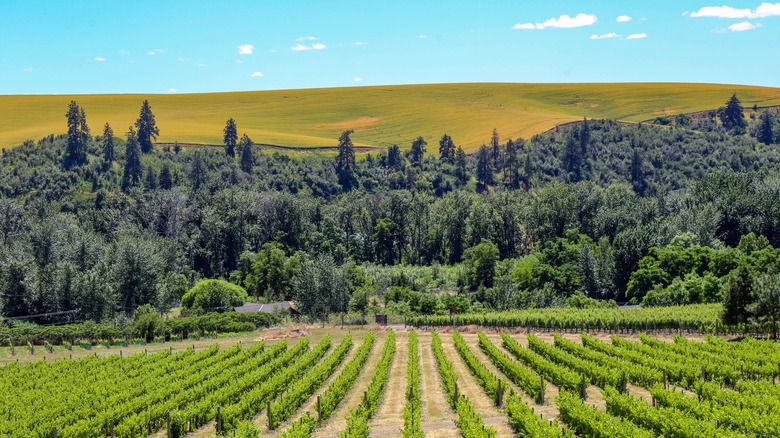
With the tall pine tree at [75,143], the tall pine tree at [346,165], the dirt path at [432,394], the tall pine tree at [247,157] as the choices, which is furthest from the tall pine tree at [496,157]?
the dirt path at [432,394]

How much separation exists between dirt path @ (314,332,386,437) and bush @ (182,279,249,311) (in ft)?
129

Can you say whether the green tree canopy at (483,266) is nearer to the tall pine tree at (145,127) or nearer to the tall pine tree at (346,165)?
the tall pine tree at (346,165)

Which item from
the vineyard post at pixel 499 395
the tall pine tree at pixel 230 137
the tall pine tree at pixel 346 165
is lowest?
the vineyard post at pixel 499 395

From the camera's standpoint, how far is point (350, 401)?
42219 mm

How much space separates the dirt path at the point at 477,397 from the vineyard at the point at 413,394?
111 mm

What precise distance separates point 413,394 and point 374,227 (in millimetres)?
102588

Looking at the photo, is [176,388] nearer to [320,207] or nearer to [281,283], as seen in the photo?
[281,283]

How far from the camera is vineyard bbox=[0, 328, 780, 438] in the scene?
106ft

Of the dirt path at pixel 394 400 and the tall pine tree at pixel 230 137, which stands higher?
the tall pine tree at pixel 230 137

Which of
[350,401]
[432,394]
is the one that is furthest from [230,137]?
[432,394]

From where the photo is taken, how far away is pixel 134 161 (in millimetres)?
164250

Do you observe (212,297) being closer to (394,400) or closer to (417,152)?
(394,400)

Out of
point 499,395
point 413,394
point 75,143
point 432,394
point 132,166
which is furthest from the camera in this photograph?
point 75,143

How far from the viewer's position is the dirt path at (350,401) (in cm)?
3641
